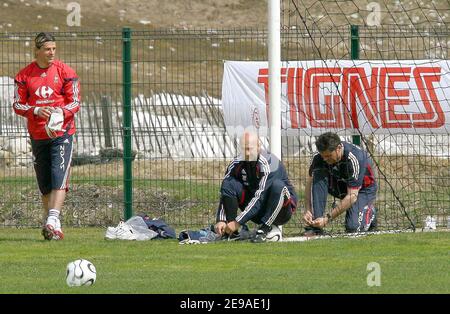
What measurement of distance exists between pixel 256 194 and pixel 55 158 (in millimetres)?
2291

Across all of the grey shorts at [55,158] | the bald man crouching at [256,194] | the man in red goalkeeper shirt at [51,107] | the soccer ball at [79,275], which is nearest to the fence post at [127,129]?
the man in red goalkeeper shirt at [51,107]

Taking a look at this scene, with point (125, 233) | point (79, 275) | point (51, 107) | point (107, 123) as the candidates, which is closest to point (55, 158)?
point (51, 107)

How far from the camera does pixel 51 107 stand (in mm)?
14547

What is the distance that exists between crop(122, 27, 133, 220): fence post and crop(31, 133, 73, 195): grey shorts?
2.44 meters

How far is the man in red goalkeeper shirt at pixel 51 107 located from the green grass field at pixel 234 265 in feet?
1.63

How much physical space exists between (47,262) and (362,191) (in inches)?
161

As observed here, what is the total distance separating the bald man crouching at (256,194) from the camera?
14.0 m

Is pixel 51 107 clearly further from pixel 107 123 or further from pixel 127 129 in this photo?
pixel 107 123

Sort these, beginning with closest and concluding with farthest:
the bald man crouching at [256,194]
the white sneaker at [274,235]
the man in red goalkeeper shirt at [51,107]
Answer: the bald man crouching at [256,194] < the white sneaker at [274,235] < the man in red goalkeeper shirt at [51,107]

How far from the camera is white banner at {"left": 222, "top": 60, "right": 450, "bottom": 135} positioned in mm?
16547

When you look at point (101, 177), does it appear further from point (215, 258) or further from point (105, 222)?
point (215, 258)

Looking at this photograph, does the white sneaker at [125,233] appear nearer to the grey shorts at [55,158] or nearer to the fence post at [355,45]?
the grey shorts at [55,158]

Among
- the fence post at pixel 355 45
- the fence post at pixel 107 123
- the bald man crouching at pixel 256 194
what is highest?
the fence post at pixel 355 45

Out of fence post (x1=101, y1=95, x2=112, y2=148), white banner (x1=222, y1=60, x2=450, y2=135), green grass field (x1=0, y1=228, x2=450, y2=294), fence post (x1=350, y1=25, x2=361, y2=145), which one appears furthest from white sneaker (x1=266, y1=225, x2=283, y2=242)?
fence post (x1=101, y1=95, x2=112, y2=148)
